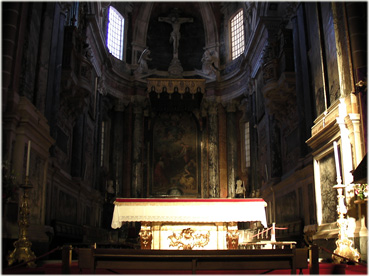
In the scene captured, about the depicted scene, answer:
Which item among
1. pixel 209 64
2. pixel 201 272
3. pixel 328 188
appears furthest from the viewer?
pixel 209 64

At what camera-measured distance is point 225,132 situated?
2078 centimetres

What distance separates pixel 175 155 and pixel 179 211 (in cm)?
1295

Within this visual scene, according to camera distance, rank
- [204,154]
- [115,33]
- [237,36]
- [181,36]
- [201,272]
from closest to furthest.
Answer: [201,272], [204,154], [115,33], [237,36], [181,36]

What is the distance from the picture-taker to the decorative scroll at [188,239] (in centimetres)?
839

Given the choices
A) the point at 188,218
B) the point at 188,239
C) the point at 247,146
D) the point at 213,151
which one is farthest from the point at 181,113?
the point at 188,218

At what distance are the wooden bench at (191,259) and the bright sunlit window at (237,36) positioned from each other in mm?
16661

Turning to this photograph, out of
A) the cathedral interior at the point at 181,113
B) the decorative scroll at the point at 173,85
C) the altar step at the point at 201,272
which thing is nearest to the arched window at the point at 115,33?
the cathedral interior at the point at 181,113

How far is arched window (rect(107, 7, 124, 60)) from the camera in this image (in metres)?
20.5

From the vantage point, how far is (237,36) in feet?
69.8

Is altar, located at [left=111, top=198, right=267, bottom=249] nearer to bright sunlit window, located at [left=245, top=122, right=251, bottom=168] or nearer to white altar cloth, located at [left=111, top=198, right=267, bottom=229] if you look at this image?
white altar cloth, located at [left=111, top=198, right=267, bottom=229]

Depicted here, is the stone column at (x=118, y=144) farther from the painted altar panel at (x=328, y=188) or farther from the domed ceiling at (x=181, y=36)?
the painted altar panel at (x=328, y=188)

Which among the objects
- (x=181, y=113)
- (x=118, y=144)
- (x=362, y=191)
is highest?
(x=181, y=113)

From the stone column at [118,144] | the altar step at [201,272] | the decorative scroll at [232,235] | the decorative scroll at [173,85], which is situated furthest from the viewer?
the stone column at [118,144]

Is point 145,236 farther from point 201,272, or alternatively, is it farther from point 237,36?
point 237,36
